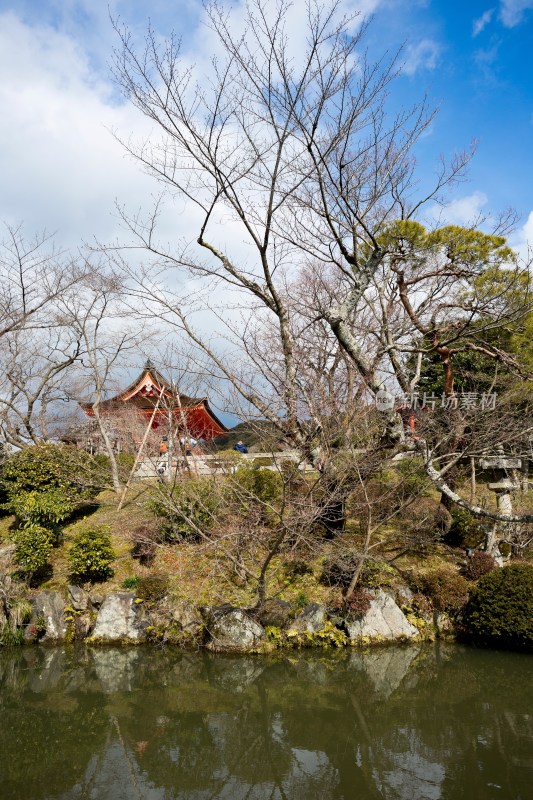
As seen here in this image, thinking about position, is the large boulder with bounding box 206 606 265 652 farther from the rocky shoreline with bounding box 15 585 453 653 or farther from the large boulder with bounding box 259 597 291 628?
the large boulder with bounding box 259 597 291 628

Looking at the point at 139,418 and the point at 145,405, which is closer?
the point at 139,418

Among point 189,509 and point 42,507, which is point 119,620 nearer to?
point 189,509

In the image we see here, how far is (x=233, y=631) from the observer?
8.19 metres

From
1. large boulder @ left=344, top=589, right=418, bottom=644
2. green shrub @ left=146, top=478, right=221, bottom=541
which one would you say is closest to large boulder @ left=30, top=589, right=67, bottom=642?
green shrub @ left=146, top=478, right=221, bottom=541

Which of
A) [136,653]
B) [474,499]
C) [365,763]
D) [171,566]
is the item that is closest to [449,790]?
[365,763]

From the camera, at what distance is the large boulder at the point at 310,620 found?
27.3 ft

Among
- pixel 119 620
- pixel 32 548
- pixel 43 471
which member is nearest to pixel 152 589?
pixel 119 620

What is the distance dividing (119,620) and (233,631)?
1.88 m

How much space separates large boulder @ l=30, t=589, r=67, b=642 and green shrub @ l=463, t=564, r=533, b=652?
20.5 feet

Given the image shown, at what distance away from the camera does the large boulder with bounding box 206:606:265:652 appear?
8.12m

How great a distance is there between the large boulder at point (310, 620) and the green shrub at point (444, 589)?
1732 millimetres

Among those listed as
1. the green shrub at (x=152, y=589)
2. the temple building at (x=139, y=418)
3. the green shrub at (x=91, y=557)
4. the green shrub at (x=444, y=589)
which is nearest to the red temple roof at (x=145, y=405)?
the temple building at (x=139, y=418)

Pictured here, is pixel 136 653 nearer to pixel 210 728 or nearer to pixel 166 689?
pixel 166 689

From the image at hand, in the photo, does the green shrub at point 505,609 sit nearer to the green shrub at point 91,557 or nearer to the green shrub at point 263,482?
the green shrub at point 263,482
